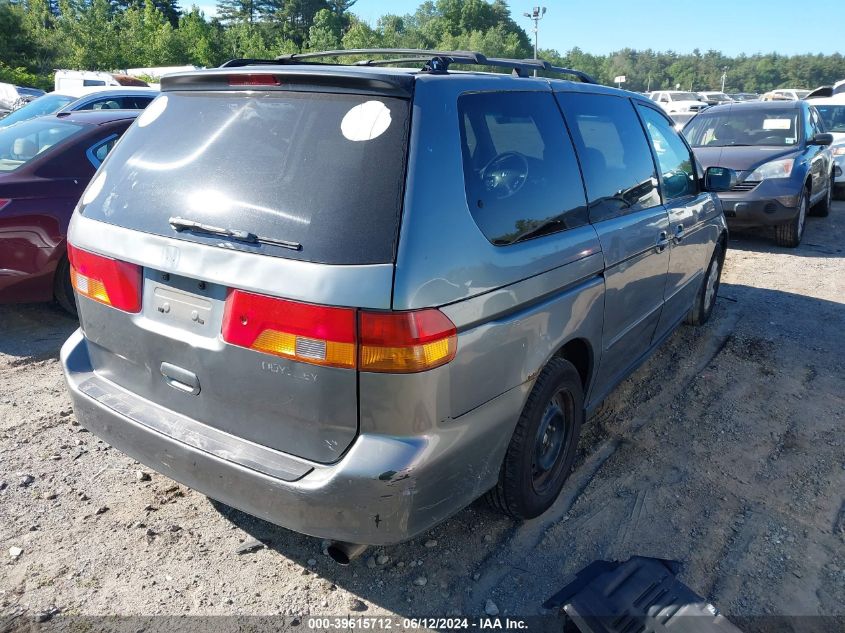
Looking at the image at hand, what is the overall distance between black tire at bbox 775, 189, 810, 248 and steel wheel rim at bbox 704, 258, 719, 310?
343cm

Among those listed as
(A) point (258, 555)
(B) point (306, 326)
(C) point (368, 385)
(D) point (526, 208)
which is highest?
(D) point (526, 208)

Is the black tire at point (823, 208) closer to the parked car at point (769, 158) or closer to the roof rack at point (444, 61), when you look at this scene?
the parked car at point (769, 158)

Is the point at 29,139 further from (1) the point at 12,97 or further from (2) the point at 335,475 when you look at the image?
(1) the point at 12,97

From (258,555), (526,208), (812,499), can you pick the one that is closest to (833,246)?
(812,499)

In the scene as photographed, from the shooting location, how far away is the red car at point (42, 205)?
15.3 ft

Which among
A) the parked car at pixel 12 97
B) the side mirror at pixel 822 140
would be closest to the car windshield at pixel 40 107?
the parked car at pixel 12 97

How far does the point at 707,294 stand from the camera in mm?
5363

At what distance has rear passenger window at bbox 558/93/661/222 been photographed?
3012mm

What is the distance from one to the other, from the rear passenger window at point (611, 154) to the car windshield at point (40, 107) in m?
9.69

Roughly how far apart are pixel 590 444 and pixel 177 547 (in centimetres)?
217

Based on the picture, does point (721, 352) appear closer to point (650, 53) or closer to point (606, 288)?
point (606, 288)

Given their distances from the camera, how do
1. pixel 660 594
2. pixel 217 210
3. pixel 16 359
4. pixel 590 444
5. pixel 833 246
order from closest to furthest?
pixel 217 210
pixel 660 594
pixel 590 444
pixel 16 359
pixel 833 246

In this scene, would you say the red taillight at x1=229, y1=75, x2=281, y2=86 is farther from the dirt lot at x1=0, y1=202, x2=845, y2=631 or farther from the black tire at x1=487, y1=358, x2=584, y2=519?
the dirt lot at x1=0, y1=202, x2=845, y2=631

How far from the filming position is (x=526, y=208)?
2500mm
